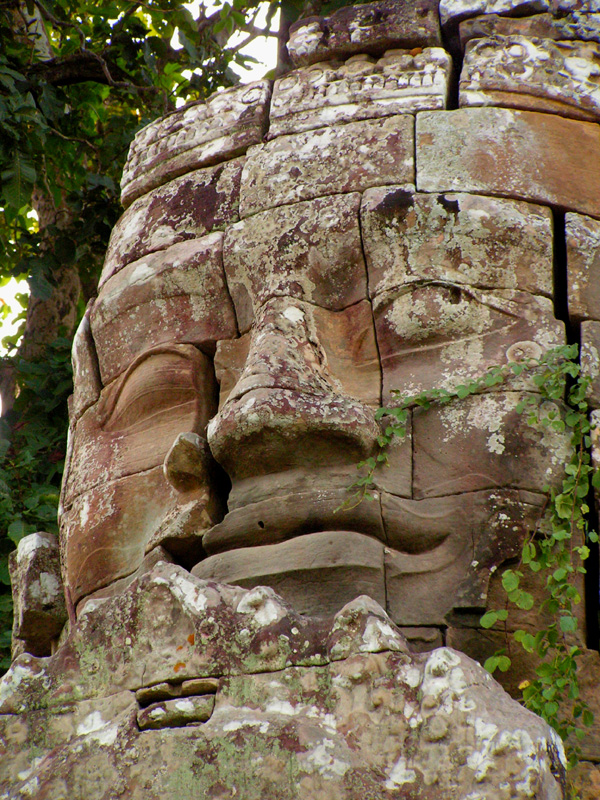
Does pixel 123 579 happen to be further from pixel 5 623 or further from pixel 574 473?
pixel 5 623

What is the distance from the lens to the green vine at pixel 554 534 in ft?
9.88

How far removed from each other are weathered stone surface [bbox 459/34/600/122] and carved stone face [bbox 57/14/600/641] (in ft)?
0.31

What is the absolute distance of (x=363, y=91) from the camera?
416 centimetres

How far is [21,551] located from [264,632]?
6.17ft

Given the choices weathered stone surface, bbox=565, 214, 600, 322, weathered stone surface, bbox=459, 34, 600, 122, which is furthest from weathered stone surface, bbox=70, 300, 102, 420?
weathered stone surface, bbox=565, 214, 600, 322

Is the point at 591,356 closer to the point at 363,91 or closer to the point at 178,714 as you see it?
the point at 363,91

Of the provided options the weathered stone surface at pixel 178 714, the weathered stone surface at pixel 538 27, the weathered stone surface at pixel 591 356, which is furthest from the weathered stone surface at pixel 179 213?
the weathered stone surface at pixel 178 714

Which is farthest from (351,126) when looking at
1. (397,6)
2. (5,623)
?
(5,623)

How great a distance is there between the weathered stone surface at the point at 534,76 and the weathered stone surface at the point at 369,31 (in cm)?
23

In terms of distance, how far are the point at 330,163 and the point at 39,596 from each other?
1900 millimetres

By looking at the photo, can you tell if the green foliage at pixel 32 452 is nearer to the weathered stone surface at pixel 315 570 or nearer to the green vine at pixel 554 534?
the weathered stone surface at pixel 315 570

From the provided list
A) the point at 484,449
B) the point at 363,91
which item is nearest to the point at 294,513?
the point at 484,449

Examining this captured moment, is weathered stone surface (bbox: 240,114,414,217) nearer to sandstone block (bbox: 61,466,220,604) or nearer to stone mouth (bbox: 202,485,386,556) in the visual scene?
sandstone block (bbox: 61,466,220,604)

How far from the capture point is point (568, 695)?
3039 millimetres
